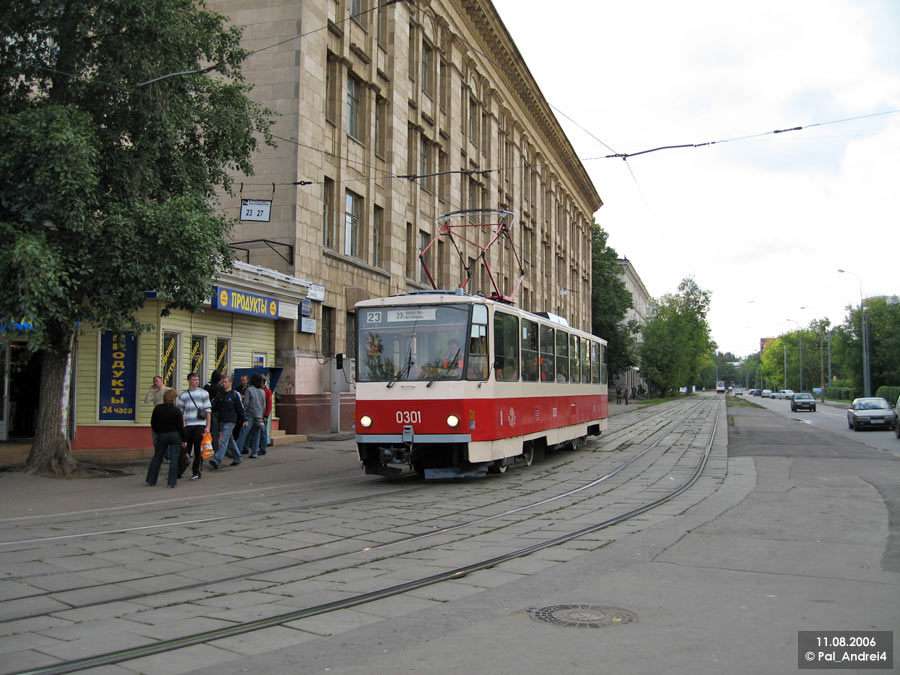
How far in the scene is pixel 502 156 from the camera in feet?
147

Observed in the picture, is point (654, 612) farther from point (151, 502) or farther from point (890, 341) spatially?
point (890, 341)

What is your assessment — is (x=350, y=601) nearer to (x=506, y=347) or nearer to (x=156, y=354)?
(x=506, y=347)

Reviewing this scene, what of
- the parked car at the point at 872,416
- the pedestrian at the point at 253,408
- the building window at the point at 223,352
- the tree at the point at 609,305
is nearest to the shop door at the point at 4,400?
the building window at the point at 223,352

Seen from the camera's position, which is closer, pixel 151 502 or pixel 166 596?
pixel 166 596

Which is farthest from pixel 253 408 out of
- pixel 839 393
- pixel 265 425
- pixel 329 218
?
pixel 839 393

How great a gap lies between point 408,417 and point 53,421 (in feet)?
19.7

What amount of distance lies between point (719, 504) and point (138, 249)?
9.44m

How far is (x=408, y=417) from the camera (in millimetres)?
13570

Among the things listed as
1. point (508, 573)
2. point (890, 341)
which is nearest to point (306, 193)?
point (508, 573)

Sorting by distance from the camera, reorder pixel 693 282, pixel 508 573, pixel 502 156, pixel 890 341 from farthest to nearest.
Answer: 1. pixel 693 282
2. pixel 890 341
3. pixel 502 156
4. pixel 508 573

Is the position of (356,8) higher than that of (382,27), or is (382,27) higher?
(382,27)

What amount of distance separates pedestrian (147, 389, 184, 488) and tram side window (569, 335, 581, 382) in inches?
393

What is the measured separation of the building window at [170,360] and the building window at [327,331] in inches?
262

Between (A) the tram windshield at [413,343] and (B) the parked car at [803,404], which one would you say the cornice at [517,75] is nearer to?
(B) the parked car at [803,404]
